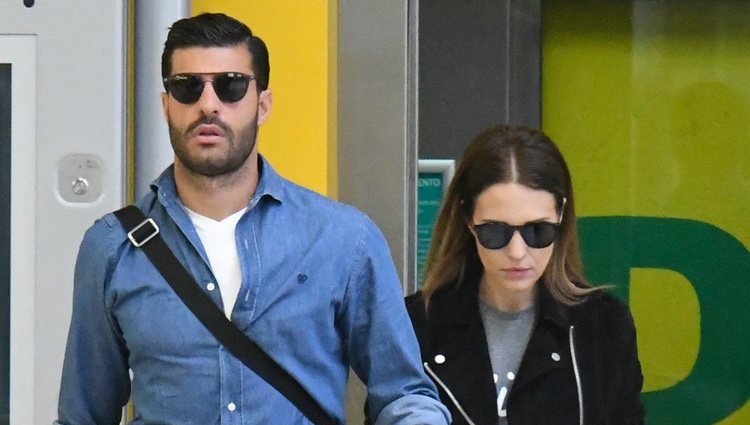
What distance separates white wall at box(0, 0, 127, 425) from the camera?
11.4ft

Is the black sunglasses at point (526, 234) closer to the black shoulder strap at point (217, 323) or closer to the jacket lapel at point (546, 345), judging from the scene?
the jacket lapel at point (546, 345)

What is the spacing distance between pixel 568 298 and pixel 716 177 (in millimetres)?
1257

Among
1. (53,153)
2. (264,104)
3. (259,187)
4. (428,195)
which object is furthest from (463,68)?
(259,187)

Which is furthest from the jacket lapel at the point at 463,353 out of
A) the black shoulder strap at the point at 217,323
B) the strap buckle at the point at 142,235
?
the strap buckle at the point at 142,235

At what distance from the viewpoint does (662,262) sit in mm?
4359

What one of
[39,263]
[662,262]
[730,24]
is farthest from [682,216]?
[39,263]

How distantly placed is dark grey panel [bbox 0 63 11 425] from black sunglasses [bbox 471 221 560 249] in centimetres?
119

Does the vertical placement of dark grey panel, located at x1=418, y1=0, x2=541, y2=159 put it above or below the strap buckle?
above

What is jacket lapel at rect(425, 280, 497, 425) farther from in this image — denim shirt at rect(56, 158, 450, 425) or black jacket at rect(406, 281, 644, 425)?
denim shirt at rect(56, 158, 450, 425)

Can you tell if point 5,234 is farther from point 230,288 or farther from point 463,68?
point 463,68

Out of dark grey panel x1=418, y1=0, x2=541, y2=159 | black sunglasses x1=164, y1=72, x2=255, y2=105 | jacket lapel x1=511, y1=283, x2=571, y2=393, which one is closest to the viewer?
black sunglasses x1=164, y1=72, x2=255, y2=105

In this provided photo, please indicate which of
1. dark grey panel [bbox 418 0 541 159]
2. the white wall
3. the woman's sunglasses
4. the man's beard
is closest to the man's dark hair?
the man's beard

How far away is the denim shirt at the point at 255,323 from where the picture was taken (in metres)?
2.50

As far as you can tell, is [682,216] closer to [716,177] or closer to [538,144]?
[716,177]
